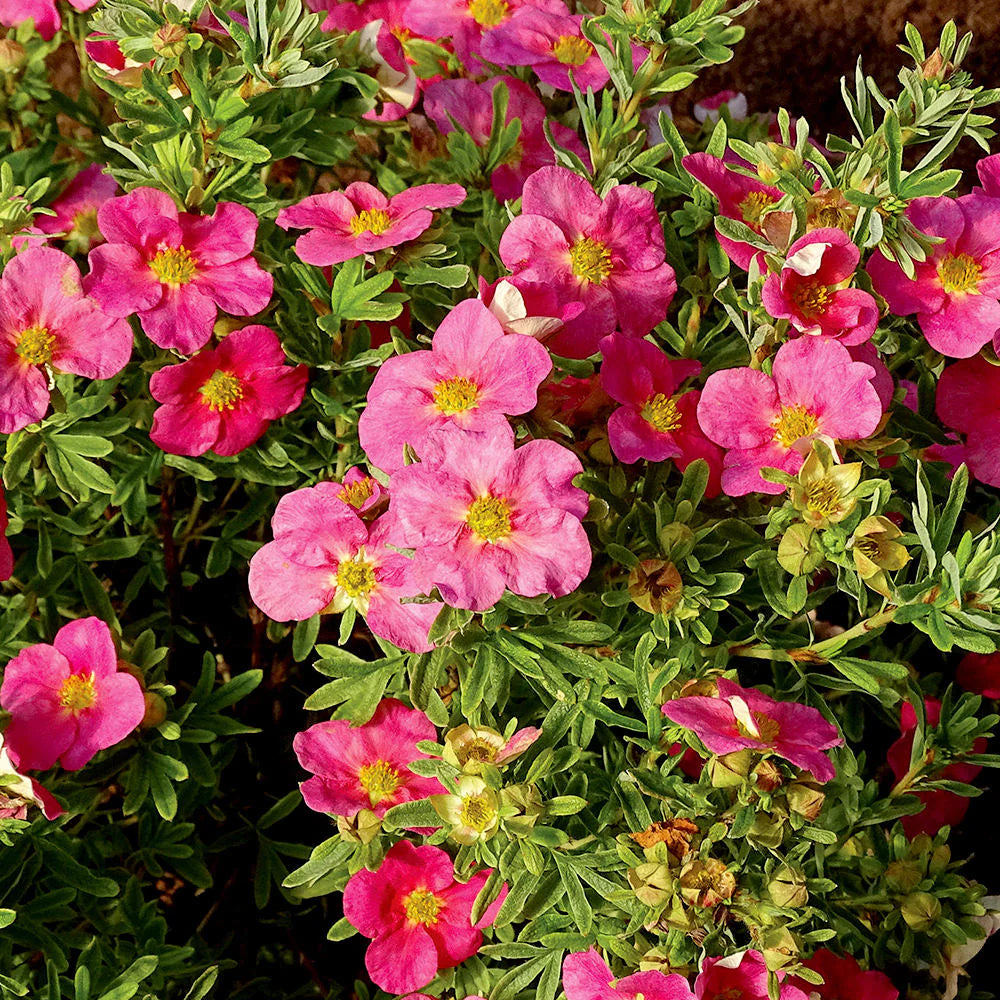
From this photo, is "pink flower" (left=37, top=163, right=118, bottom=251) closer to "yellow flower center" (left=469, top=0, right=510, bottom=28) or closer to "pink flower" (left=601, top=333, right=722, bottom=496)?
"yellow flower center" (left=469, top=0, right=510, bottom=28)

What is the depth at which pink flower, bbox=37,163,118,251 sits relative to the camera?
144cm

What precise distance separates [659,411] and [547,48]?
58 centimetres

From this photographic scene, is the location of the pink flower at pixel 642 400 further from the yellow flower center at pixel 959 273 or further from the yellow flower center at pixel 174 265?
the yellow flower center at pixel 174 265

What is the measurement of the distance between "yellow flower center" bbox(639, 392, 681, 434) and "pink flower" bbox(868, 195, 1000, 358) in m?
0.24

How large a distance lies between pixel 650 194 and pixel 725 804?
1.94 ft

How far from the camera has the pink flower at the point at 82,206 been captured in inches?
56.7

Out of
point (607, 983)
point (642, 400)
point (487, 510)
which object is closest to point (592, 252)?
point (642, 400)

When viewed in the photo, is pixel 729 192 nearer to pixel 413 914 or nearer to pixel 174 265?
pixel 174 265

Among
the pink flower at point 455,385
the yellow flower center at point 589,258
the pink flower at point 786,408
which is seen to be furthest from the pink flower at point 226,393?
the pink flower at point 786,408

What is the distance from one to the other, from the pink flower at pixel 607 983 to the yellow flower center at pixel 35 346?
76 cm

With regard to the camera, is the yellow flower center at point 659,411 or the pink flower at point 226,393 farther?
the pink flower at point 226,393

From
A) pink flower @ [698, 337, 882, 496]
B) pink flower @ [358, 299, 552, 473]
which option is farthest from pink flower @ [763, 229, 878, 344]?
pink flower @ [358, 299, 552, 473]

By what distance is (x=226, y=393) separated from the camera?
1.21m

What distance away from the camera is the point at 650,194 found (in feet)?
3.83
